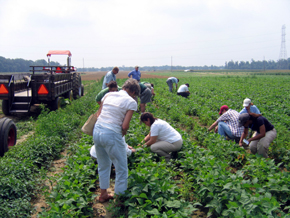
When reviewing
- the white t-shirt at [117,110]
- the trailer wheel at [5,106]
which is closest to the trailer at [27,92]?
the trailer wheel at [5,106]

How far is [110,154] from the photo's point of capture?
3418mm

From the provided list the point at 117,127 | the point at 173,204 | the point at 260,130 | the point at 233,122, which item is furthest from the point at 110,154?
the point at 233,122

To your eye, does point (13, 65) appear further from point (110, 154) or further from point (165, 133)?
point (110, 154)

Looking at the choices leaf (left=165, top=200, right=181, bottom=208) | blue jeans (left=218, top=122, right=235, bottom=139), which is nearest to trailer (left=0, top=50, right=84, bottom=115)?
blue jeans (left=218, top=122, right=235, bottom=139)

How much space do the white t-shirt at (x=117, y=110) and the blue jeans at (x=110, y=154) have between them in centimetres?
8

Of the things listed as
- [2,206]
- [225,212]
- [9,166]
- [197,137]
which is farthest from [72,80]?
[225,212]

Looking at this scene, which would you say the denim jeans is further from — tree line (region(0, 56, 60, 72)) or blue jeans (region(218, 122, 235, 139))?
tree line (region(0, 56, 60, 72))

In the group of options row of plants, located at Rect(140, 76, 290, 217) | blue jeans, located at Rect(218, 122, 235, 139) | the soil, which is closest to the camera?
row of plants, located at Rect(140, 76, 290, 217)

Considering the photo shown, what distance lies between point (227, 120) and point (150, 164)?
305cm

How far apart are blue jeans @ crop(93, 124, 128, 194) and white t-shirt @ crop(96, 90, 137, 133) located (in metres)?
0.08

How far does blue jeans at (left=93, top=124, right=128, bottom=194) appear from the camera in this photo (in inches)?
131

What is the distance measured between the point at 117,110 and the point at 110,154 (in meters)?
0.62

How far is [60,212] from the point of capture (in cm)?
303

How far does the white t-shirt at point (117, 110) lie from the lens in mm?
3363
